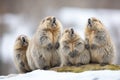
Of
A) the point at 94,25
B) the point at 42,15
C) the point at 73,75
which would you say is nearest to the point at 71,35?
the point at 94,25

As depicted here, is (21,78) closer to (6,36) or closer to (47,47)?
(47,47)

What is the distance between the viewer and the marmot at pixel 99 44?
11.2ft

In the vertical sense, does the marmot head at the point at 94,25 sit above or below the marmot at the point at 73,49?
above

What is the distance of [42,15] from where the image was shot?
5305mm

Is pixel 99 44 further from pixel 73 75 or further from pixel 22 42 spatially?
pixel 22 42

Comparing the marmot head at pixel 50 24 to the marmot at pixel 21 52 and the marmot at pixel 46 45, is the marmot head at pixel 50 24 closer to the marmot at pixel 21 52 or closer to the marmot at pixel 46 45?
the marmot at pixel 46 45

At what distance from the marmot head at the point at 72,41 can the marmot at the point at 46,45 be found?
87 millimetres

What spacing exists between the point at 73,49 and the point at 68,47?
0.04 meters

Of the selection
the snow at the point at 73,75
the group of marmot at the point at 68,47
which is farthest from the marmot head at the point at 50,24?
the snow at the point at 73,75

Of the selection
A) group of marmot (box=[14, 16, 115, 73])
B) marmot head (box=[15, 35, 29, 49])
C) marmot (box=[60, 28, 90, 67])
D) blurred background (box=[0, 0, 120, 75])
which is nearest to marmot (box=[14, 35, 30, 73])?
marmot head (box=[15, 35, 29, 49])

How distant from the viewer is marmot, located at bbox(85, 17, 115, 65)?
11.2ft

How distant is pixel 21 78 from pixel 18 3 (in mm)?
2297

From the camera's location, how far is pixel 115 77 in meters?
2.96

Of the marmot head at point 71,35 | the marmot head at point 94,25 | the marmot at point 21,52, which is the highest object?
the marmot head at point 94,25
